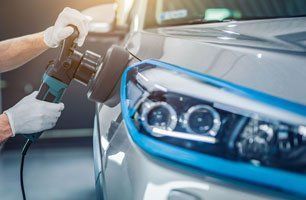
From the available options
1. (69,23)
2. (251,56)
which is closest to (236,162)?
(251,56)

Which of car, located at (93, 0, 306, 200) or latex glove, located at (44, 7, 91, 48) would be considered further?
latex glove, located at (44, 7, 91, 48)

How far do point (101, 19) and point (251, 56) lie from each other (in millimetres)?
1165

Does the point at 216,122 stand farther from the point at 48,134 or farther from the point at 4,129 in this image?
the point at 48,134

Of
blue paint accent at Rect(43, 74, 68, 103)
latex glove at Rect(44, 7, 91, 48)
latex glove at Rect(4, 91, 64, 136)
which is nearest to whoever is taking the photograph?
blue paint accent at Rect(43, 74, 68, 103)

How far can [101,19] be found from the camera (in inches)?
79.5

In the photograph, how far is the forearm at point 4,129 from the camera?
192 centimetres

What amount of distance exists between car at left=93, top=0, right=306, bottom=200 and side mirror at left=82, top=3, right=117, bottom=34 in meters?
0.89

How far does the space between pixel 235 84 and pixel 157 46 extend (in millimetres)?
389

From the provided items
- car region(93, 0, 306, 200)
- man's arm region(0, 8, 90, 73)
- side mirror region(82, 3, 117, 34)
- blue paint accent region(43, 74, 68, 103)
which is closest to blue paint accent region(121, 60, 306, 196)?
car region(93, 0, 306, 200)

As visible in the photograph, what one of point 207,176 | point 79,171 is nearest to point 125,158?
point 207,176

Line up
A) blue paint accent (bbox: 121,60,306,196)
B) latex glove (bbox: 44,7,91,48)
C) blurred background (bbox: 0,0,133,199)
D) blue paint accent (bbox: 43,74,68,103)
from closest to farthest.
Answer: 1. blue paint accent (bbox: 121,60,306,196)
2. blue paint accent (bbox: 43,74,68,103)
3. latex glove (bbox: 44,7,91,48)
4. blurred background (bbox: 0,0,133,199)

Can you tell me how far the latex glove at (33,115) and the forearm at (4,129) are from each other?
1.0 inches

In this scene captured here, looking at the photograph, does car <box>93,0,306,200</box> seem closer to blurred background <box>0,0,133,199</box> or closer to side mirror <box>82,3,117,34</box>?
side mirror <box>82,3,117,34</box>

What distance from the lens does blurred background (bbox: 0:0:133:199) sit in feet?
9.52
